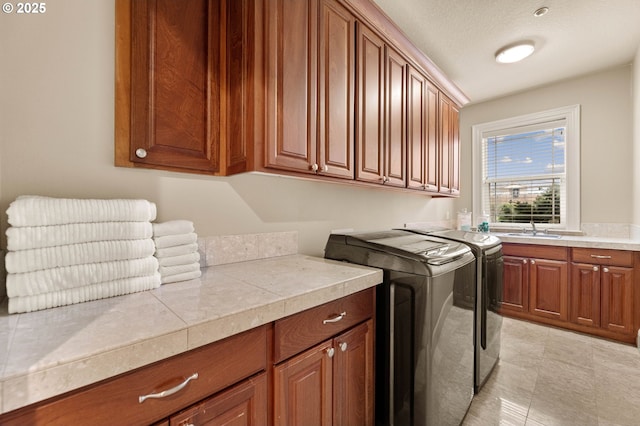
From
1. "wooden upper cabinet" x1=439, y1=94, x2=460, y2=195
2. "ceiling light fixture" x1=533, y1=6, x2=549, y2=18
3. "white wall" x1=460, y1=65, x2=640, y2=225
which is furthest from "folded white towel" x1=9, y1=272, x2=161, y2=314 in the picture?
"white wall" x1=460, y1=65, x2=640, y2=225

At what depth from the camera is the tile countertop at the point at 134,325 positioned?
535 millimetres

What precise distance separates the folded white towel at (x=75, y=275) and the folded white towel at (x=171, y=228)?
0.11m

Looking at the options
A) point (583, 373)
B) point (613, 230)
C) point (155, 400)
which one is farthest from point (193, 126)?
point (613, 230)

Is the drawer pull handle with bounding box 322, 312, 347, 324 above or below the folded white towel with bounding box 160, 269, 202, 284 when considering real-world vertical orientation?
below

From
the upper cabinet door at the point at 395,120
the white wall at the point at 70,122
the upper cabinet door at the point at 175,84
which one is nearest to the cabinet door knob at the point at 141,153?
the upper cabinet door at the point at 175,84

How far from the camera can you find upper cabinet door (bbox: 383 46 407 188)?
1.95 meters

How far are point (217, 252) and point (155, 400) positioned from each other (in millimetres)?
805

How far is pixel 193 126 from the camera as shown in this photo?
1.26 meters

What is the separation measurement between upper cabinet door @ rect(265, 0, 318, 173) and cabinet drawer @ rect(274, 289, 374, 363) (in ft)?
2.16

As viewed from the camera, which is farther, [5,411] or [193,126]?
[193,126]

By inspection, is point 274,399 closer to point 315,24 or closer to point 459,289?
point 459,289

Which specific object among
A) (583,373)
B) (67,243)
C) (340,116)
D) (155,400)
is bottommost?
(583,373)

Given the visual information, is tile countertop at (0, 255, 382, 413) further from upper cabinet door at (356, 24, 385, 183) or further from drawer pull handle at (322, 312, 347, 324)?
upper cabinet door at (356, 24, 385, 183)

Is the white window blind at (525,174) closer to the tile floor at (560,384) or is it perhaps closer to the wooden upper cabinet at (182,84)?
the tile floor at (560,384)
